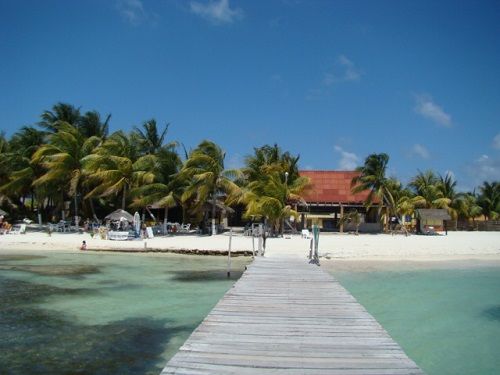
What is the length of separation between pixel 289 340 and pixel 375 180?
27762 millimetres

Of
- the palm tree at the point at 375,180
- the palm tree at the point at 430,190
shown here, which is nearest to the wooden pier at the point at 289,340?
the palm tree at the point at 375,180

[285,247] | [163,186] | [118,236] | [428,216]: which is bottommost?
[285,247]

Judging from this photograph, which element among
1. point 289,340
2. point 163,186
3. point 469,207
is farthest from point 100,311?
point 469,207

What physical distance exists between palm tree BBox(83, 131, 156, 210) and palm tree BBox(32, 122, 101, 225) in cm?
89

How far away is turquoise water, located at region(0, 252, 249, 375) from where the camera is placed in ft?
22.5

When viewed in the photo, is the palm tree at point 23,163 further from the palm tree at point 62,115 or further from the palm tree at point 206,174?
the palm tree at point 206,174

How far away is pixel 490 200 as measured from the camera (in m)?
46.7

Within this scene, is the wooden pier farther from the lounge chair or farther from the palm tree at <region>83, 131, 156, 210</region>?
the palm tree at <region>83, 131, 156, 210</region>

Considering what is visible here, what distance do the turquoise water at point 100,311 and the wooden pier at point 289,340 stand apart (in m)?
1.52

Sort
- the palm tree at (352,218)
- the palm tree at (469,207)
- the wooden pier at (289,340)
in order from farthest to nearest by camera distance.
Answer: the palm tree at (469,207) < the palm tree at (352,218) < the wooden pier at (289,340)

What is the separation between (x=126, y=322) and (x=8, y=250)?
14.3 meters

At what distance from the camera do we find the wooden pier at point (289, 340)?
4.42 metres

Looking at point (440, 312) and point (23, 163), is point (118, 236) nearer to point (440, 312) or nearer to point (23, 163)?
point (23, 163)

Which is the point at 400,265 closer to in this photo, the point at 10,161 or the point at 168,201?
the point at 168,201
